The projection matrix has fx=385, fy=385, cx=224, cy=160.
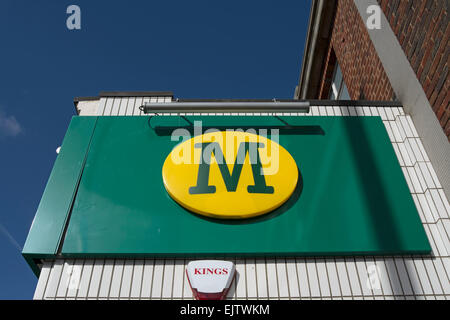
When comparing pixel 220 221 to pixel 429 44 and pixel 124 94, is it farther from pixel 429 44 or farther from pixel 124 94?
pixel 429 44

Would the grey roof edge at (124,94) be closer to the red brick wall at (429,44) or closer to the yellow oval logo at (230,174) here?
the yellow oval logo at (230,174)

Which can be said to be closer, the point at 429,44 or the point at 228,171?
the point at 228,171

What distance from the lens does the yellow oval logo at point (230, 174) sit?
406cm

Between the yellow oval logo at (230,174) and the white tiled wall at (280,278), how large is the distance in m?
0.57

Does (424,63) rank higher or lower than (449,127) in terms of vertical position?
higher

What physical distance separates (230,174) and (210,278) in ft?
3.96

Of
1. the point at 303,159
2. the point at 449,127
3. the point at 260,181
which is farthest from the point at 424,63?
the point at 260,181

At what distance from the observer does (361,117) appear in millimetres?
5219

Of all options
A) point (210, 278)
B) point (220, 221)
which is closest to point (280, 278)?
point (210, 278)

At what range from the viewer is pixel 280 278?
374 cm

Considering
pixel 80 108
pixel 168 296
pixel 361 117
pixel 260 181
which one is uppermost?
pixel 80 108

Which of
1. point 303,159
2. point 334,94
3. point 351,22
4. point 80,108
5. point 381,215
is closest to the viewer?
point 381,215
